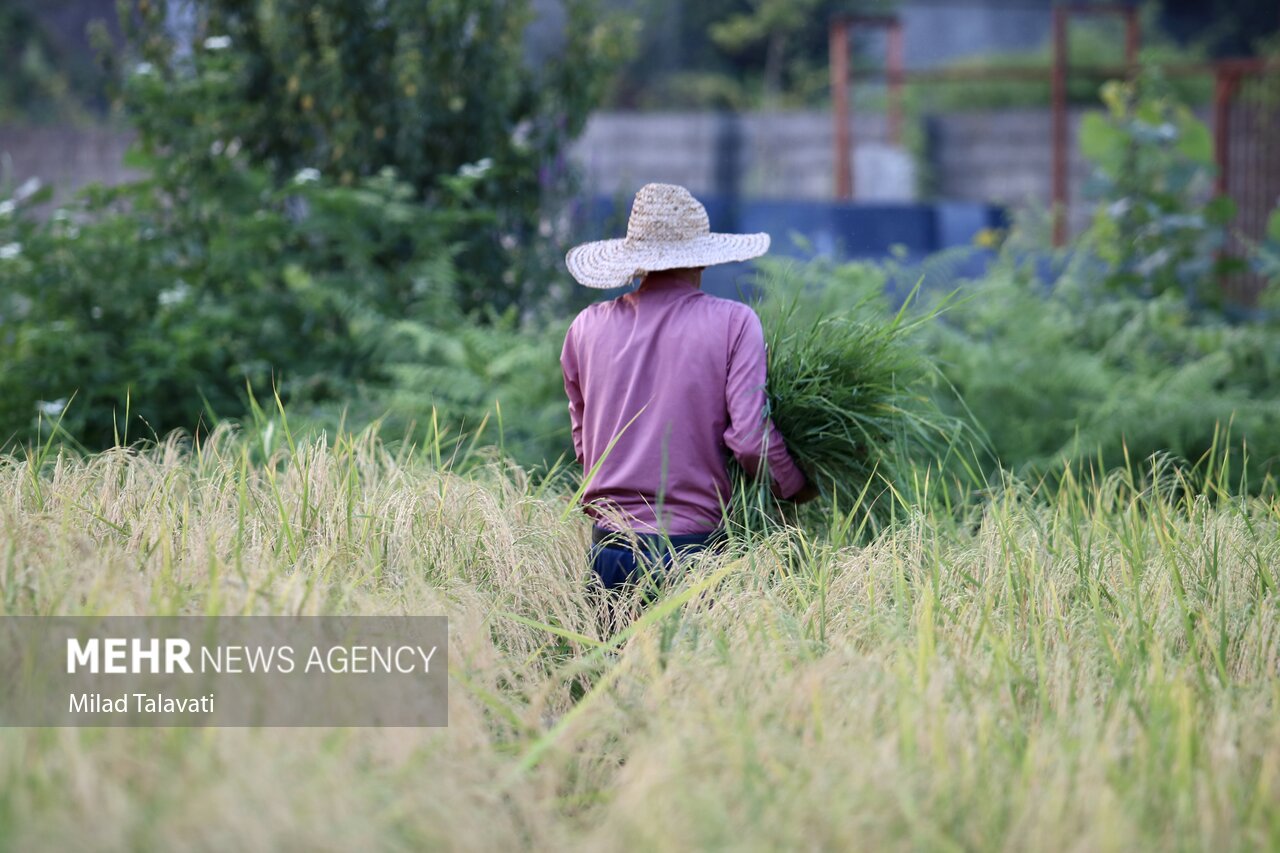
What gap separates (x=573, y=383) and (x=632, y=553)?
22.3 inches

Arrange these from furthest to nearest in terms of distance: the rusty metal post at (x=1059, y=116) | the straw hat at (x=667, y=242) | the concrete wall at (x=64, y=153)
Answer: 1. the rusty metal post at (x=1059, y=116)
2. the concrete wall at (x=64, y=153)
3. the straw hat at (x=667, y=242)

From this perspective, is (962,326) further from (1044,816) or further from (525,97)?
(1044,816)

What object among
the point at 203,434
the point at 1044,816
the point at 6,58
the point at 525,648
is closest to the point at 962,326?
the point at 203,434

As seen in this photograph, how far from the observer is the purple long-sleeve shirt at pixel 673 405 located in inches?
135

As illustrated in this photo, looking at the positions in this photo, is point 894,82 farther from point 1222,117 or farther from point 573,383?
point 573,383

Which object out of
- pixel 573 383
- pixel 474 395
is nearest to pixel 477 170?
pixel 474 395

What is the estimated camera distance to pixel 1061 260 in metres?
7.50

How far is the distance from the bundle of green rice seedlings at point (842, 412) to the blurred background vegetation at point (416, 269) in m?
0.68

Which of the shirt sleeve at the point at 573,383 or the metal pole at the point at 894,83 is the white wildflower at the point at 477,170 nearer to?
the shirt sleeve at the point at 573,383

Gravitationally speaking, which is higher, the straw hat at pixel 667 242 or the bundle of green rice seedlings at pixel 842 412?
the straw hat at pixel 667 242

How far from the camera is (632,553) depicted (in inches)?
137

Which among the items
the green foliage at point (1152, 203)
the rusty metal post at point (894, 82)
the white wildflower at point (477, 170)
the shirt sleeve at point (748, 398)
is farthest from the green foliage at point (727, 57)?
the shirt sleeve at point (748, 398)

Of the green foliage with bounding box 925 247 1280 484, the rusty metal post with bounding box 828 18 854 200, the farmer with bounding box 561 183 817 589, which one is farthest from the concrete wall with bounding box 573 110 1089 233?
the farmer with bounding box 561 183 817 589

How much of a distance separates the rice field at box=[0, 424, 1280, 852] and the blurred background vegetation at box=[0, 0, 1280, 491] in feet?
4.12
